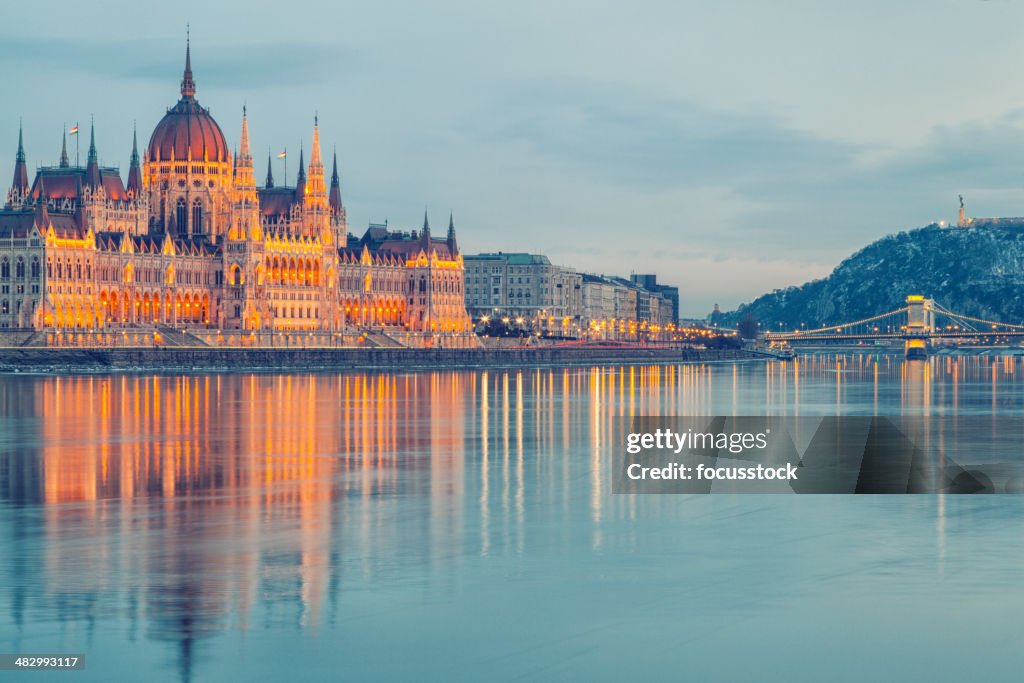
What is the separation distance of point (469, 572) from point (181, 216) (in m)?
150

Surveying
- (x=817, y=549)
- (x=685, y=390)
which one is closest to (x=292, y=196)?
(x=685, y=390)

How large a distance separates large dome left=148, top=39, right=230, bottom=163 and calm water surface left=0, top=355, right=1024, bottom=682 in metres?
126

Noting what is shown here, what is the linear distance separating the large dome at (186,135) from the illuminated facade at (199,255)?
0.15 m

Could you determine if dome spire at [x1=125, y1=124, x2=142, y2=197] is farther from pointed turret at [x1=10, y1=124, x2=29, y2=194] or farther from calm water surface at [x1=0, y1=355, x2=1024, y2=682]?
calm water surface at [x1=0, y1=355, x2=1024, y2=682]

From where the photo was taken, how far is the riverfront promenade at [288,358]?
110 m

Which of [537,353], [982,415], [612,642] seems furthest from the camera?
[537,353]

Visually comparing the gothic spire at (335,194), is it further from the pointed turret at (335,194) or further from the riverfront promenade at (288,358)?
the riverfront promenade at (288,358)

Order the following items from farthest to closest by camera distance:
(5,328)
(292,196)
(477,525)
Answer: (292,196), (5,328), (477,525)

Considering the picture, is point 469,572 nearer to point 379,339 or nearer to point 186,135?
point 379,339

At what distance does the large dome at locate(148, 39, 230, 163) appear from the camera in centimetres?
16550

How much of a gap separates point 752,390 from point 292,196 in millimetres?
96465

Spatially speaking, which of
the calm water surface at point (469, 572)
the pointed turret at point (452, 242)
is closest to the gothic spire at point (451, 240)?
the pointed turret at point (452, 242)

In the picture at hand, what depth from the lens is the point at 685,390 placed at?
92875mm

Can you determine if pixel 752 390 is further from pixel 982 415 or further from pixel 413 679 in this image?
pixel 413 679
